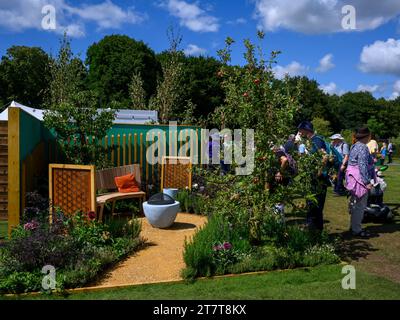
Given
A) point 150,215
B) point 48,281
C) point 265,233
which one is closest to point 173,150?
point 150,215

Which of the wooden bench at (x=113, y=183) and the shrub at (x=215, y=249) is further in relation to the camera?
the wooden bench at (x=113, y=183)

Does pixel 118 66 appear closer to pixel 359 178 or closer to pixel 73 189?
pixel 73 189

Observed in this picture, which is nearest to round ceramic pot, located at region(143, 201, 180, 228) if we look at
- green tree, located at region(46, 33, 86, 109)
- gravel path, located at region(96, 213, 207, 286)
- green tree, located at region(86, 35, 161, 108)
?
gravel path, located at region(96, 213, 207, 286)

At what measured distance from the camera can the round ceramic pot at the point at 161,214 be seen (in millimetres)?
7504

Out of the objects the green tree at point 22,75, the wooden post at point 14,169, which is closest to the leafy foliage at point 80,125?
the wooden post at point 14,169

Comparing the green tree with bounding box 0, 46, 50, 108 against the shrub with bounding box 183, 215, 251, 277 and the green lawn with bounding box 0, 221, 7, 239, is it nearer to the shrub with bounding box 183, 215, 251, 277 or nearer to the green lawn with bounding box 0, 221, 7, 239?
the green lawn with bounding box 0, 221, 7, 239

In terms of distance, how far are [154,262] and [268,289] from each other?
1.81m

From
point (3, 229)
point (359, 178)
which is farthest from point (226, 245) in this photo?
point (3, 229)

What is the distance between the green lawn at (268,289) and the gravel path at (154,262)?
279mm

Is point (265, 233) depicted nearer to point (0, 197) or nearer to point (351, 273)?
point (351, 273)

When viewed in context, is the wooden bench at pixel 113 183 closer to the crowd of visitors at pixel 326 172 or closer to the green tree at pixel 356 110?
the crowd of visitors at pixel 326 172

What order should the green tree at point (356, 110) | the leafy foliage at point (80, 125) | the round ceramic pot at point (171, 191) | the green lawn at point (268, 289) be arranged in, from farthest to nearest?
the green tree at point (356, 110)
the round ceramic pot at point (171, 191)
the leafy foliage at point (80, 125)
the green lawn at point (268, 289)

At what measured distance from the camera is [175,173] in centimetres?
1084
